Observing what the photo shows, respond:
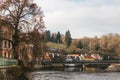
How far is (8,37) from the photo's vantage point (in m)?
53.8

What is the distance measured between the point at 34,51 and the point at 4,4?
324 inches

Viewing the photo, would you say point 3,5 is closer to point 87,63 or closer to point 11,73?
point 11,73

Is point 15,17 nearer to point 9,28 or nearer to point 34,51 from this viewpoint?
point 9,28

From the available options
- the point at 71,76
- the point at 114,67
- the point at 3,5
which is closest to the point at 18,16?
the point at 3,5

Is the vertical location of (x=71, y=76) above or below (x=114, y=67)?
below

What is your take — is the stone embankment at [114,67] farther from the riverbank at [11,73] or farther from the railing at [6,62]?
the riverbank at [11,73]

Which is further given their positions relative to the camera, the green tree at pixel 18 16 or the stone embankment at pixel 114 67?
the stone embankment at pixel 114 67

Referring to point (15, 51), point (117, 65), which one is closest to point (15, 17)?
point (15, 51)

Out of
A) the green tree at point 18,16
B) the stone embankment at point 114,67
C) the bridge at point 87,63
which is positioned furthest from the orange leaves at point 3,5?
the bridge at point 87,63

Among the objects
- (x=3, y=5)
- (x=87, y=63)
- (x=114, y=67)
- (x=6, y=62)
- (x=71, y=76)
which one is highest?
(x=3, y=5)

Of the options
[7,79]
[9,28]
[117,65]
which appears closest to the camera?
[7,79]

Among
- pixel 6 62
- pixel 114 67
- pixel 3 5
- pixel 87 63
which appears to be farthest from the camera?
pixel 87 63

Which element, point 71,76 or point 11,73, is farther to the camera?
point 71,76

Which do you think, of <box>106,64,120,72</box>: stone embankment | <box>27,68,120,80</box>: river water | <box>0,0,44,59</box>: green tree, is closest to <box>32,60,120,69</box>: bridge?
<box>106,64,120,72</box>: stone embankment
